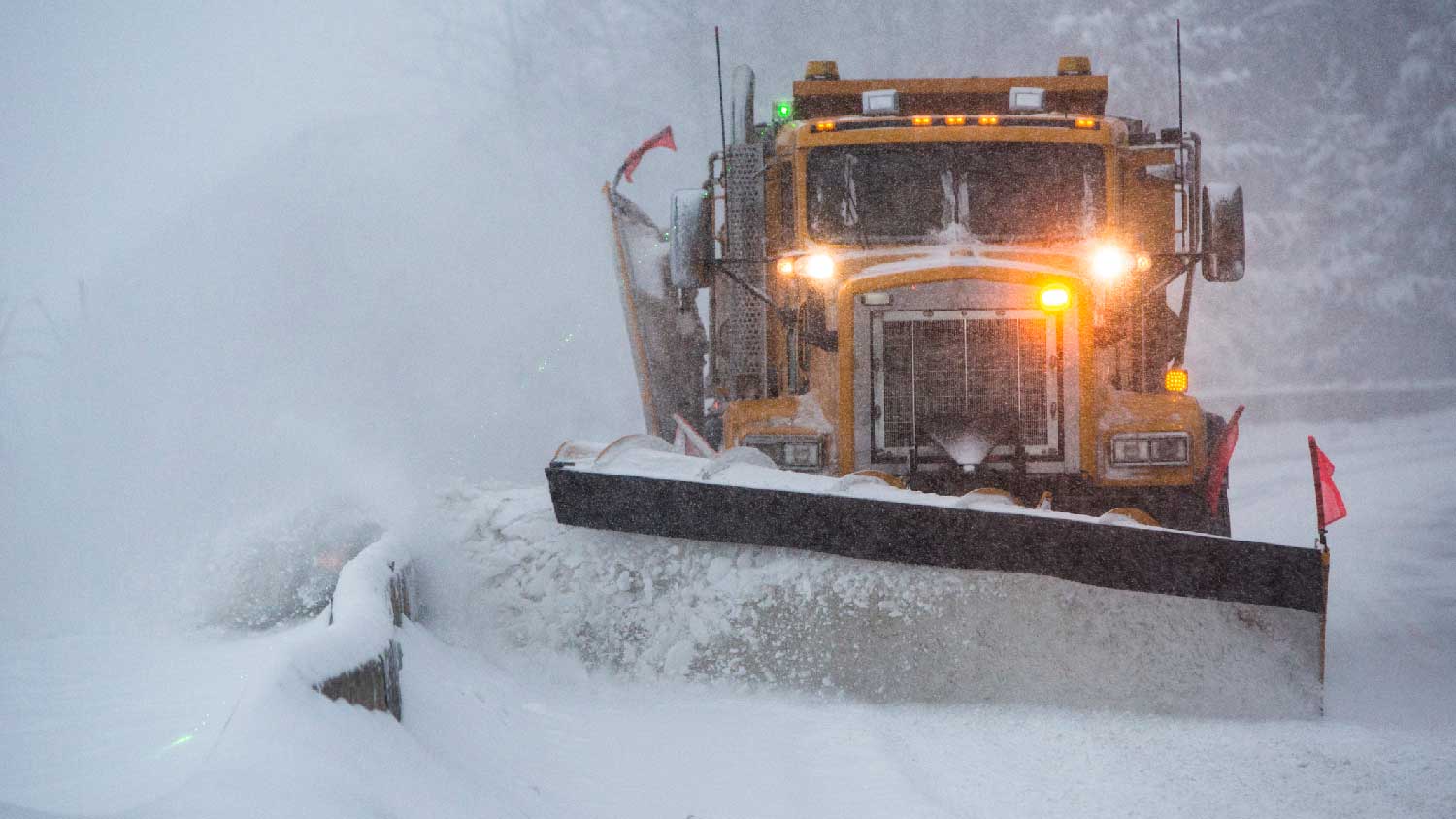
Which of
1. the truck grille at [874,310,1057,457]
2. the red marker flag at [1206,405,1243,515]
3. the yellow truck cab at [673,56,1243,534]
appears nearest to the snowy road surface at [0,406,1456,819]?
the red marker flag at [1206,405,1243,515]

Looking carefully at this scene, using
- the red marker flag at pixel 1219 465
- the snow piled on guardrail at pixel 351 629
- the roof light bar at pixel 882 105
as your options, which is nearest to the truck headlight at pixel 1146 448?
the red marker flag at pixel 1219 465

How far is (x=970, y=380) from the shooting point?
19.1ft

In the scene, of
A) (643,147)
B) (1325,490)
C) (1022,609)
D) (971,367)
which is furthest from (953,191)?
(643,147)

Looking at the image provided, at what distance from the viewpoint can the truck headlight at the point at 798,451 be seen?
19.5ft

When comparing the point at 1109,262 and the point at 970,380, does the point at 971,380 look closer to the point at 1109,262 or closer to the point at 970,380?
the point at 970,380

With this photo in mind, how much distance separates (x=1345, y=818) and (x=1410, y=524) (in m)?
9.26

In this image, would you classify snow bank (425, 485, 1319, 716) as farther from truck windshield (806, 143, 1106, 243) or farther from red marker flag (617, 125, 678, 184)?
red marker flag (617, 125, 678, 184)

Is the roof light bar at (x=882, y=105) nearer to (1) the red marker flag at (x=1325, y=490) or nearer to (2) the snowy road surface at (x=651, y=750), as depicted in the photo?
(1) the red marker flag at (x=1325, y=490)

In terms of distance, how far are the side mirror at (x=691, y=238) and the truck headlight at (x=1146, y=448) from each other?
2390 mm

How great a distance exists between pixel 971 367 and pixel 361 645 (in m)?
3.76

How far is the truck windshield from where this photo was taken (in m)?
6.61

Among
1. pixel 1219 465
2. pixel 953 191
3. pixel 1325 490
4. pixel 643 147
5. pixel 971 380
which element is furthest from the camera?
pixel 643 147

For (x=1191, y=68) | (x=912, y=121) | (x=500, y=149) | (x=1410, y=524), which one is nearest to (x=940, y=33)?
(x=1191, y=68)

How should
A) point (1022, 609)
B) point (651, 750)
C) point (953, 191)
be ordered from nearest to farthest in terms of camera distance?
1. point (651, 750)
2. point (1022, 609)
3. point (953, 191)
